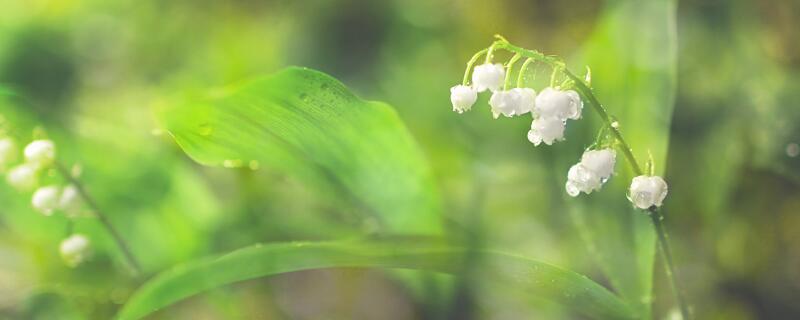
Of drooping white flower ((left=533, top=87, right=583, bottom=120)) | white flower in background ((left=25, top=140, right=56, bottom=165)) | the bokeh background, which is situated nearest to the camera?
drooping white flower ((left=533, top=87, right=583, bottom=120))

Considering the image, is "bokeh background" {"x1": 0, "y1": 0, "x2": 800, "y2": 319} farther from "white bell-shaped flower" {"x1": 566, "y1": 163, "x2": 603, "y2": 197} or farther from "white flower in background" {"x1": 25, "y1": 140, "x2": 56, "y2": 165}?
"white bell-shaped flower" {"x1": 566, "y1": 163, "x2": 603, "y2": 197}

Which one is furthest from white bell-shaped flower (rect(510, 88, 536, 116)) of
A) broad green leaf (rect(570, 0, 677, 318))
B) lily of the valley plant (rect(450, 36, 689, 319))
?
broad green leaf (rect(570, 0, 677, 318))

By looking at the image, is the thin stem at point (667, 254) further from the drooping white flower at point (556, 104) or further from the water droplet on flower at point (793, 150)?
the water droplet on flower at point (793, 150)

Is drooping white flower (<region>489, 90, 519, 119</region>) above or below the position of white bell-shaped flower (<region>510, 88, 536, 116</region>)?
below

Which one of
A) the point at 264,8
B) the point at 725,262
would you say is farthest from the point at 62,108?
the point at 725,262

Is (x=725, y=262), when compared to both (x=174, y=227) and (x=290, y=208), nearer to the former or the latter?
(x=290, y=208)

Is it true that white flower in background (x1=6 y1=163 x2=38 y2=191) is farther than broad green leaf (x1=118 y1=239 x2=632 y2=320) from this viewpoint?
Yes

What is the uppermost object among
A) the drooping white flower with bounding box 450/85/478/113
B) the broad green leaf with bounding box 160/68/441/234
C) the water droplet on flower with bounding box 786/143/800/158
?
the water droplet on flower with bounding box 786/143/800/158

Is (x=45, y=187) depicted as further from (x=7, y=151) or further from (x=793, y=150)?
(x=793, y=150)

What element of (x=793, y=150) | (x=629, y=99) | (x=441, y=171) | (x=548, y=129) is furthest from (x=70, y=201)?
(x=793, y=150)
